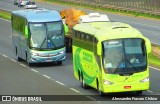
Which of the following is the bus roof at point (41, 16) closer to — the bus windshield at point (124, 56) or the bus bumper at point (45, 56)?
the bus bumper at point (45, 56)

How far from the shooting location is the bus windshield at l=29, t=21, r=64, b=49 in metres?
39.4

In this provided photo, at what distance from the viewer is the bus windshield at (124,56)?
25.8 m

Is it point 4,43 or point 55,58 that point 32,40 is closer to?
point 55,58

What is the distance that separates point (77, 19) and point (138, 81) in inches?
862

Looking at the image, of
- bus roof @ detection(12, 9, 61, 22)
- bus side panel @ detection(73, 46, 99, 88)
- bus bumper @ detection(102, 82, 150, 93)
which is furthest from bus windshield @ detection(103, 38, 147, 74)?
bus roof @ detection(12, 9, 61, 22)

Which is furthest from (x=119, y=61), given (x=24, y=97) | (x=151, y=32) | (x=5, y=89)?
(x=151, y=32)

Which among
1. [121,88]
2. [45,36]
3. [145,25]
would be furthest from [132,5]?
[121,88]

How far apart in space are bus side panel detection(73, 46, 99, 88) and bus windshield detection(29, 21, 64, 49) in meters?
8.90

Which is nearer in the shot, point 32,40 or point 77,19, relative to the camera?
point 32,40

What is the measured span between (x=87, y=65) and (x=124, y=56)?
2655mm

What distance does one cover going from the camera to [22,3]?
343 ft

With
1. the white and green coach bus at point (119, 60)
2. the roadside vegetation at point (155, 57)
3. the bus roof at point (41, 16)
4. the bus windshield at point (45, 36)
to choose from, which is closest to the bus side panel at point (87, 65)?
the white and green coach bus at point (119, 60)

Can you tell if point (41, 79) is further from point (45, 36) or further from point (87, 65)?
point (45, 36)

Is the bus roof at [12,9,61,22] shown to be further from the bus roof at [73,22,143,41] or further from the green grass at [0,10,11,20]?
the green grass at [0,10,11,20]
